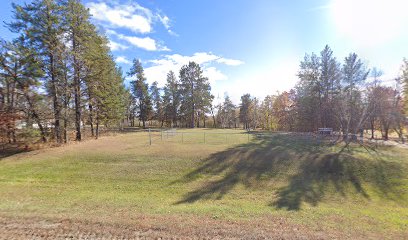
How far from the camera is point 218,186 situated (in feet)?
42.3

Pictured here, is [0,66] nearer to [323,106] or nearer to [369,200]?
[369,200]

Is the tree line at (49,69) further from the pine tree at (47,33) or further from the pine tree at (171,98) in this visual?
the pine tree at (171,98)

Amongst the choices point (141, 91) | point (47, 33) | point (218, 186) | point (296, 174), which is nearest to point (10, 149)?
point (47, 33)

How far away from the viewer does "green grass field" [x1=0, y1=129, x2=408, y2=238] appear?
334 inches

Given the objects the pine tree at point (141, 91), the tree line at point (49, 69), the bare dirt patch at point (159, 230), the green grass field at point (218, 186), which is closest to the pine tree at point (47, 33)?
the tree line at point (49, 69)

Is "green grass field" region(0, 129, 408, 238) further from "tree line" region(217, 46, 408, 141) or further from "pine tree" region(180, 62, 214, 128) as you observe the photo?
"pine tree" region(180, 62, 214, 128)

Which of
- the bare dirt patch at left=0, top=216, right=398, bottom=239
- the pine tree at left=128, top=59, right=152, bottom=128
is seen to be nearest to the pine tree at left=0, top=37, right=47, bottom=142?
the bare dirt patch at left=0, top=216, right=398, bottom=239

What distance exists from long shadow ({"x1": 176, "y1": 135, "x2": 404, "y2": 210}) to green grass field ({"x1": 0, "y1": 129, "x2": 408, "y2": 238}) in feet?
0.22

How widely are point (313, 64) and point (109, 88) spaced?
107 ft

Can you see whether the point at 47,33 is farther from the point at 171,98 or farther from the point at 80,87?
the point at 171,98

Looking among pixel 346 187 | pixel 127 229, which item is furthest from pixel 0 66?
pixel 346 187

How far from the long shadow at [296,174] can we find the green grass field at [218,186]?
0.22 ft

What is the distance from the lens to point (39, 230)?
6.90m

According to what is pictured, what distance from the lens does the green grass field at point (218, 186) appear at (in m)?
8.48
